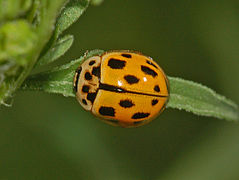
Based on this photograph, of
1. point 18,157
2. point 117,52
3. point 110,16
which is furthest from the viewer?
point 110,16

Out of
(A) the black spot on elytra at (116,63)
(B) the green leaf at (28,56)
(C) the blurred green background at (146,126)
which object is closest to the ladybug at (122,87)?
(A) the black spot on elytra at (116,63)

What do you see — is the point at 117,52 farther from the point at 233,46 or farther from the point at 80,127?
the point at 233,46

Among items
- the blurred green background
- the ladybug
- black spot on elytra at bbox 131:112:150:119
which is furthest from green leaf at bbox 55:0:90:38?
the blurred green background

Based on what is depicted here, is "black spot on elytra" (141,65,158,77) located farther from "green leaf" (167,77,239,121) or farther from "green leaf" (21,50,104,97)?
"green leaf" (21,50,104,97)

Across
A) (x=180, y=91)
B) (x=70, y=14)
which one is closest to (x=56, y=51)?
(x=70, y=14)

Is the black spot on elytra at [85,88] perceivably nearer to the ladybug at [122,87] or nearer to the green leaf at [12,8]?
the ladybug at [122,87]

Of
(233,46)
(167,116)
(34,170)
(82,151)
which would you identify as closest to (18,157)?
(34,170)

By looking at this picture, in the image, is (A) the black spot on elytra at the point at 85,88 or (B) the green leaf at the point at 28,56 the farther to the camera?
(A) the black spot on elytra at the point at 85,88
